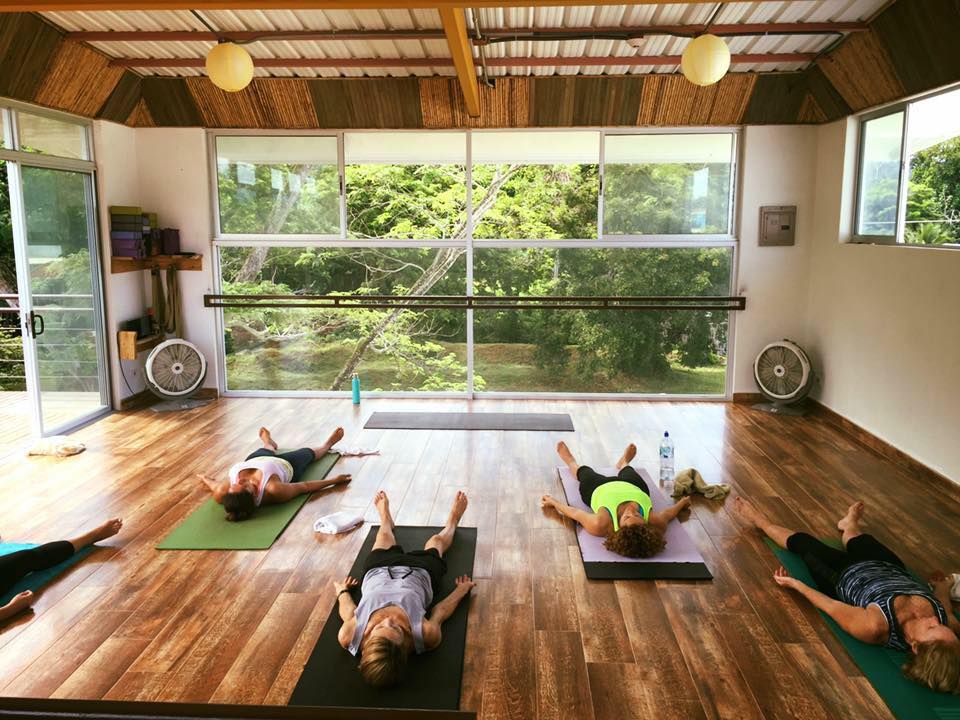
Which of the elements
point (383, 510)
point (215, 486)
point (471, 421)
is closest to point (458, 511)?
point (383, 510)

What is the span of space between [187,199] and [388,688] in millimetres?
5708

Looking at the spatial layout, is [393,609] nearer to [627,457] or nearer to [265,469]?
[265,469]

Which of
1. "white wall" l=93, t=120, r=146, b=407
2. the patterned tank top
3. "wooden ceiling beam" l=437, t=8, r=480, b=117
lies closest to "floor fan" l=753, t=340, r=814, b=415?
"wooden ceiling beam" l=437, t=8, r=480, b=117

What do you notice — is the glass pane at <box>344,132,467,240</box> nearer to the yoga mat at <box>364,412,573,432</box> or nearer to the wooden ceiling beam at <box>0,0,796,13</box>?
the yoga mat at <box>364,412,573,432</box>

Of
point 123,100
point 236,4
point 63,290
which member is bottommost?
point 63,290

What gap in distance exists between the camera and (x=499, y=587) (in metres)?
3.57

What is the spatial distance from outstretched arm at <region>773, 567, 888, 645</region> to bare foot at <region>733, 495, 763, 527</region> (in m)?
0.74

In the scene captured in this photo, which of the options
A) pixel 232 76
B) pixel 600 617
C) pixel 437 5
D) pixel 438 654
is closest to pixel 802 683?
pixel 600 617

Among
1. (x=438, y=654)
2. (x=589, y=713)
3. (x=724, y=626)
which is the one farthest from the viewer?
(x=724, y=626)

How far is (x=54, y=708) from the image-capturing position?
2.08 ft

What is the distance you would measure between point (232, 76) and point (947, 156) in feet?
14.9

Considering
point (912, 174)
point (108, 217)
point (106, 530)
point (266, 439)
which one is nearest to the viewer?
point (106, 530)

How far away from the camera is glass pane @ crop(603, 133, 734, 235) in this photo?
7047 mm

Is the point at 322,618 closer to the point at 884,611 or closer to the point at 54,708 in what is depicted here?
the point at 884,611
